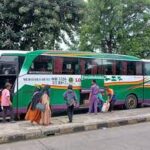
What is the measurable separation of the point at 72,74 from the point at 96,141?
6040 mm

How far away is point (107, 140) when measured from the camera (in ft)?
32.5

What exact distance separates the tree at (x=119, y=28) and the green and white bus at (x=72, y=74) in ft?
46.9

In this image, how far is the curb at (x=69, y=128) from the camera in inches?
415

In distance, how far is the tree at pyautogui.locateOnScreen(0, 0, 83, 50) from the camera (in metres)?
19.8

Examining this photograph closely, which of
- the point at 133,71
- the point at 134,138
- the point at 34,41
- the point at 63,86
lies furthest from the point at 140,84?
the point at 134,138

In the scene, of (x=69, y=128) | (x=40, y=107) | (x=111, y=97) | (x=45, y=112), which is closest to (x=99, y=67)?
(x=111, y=97)

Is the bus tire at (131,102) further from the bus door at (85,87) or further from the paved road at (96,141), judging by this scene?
the paved road at (96,141)

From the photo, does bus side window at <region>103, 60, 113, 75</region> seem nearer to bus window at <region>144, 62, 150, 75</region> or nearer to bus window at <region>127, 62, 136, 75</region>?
bus window at <region>127, 62, 136, 75</region>

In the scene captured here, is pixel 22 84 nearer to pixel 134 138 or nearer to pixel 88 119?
pixel 88 119

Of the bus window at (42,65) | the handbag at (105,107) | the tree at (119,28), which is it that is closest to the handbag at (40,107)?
the bus window at (42,65)

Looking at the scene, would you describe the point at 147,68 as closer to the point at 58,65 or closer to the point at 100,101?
the point at 100,101

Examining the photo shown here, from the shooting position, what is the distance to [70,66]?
50.9 ft

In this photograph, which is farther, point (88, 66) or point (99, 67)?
point (99, 67)

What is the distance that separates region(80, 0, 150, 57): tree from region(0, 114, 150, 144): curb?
64.0ft
